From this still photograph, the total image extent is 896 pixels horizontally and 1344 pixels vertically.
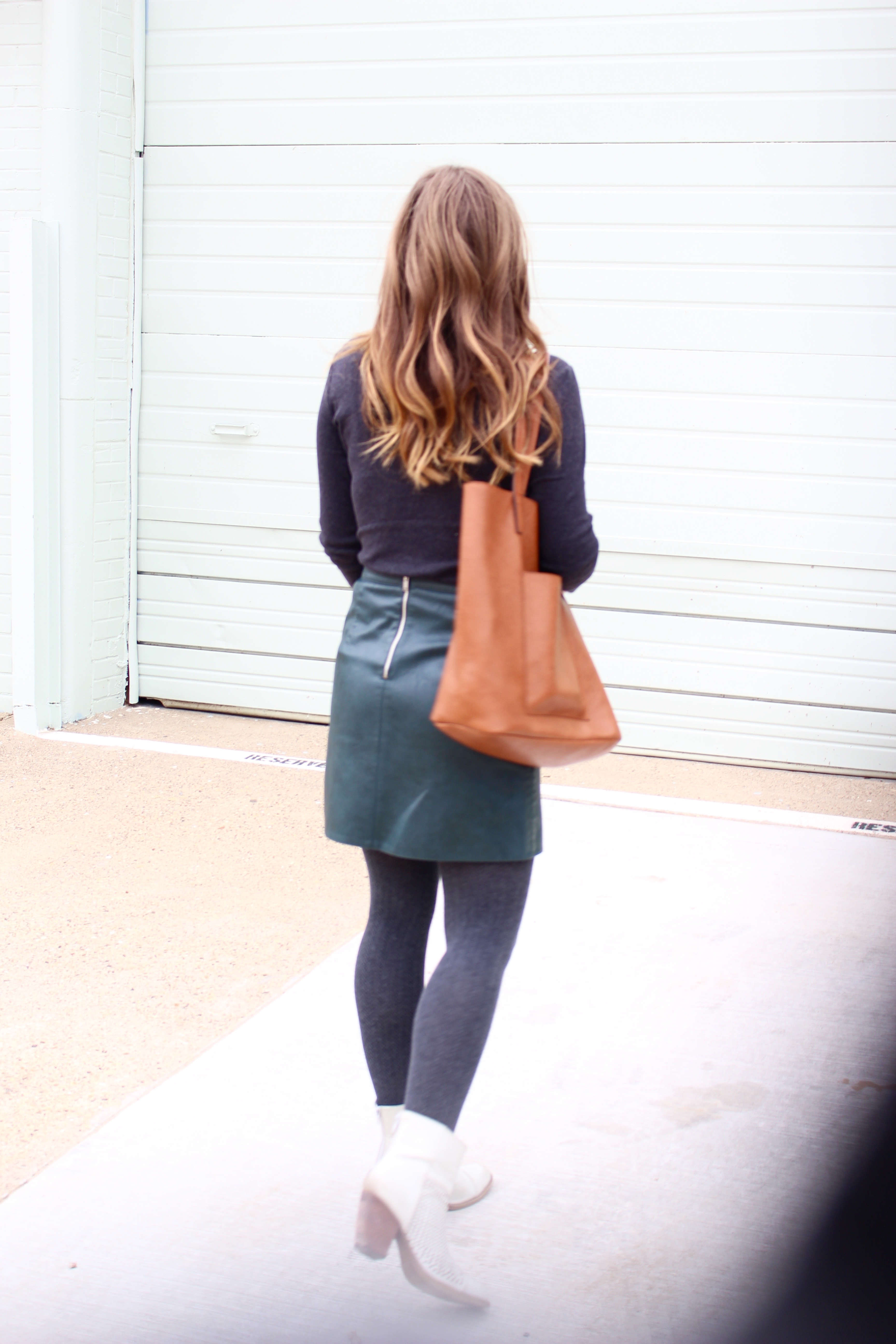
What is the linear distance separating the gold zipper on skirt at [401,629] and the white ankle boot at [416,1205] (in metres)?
0.66

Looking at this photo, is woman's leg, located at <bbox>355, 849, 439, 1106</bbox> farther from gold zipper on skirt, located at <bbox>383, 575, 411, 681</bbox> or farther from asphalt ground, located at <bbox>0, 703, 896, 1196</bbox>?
asphalt ground, located at <bbox>0, 703, 896, 1196</bbox>

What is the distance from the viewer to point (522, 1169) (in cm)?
235

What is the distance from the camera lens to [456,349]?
6.11ft

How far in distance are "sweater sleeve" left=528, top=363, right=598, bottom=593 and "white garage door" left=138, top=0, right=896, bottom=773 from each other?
3.48 meters

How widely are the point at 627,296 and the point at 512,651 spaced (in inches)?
151

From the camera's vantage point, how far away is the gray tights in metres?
1.88

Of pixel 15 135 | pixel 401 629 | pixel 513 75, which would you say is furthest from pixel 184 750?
pixel 401 629

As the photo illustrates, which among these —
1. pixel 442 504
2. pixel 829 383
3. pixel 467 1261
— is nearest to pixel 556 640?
pixel 442 504

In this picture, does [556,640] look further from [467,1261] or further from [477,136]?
[477,136]

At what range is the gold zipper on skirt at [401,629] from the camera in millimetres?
1910

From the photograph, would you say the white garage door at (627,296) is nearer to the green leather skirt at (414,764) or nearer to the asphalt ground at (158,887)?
the asphalt ground at (158,887)

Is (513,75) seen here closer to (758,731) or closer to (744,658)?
(744,658)

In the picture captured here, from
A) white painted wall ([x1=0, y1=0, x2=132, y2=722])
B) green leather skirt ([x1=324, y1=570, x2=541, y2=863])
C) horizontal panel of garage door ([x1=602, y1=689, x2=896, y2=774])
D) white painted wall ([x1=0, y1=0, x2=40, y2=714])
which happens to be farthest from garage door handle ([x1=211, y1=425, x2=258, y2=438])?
green leather skirt ([x1=324, y1=570, x2=541, y2=863])

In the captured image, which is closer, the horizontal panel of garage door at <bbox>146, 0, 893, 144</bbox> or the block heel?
the block heel
